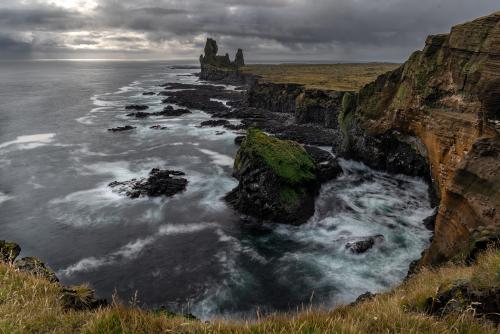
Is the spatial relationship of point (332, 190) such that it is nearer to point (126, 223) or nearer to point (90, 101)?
point (126, 223)

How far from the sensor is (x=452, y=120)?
2584cm

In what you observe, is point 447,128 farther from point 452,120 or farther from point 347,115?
point 347,115

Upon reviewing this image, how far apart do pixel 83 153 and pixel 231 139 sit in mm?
24260

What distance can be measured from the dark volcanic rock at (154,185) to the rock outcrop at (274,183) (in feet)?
21.4

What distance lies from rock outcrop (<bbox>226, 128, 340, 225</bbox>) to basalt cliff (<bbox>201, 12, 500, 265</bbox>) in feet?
34.9

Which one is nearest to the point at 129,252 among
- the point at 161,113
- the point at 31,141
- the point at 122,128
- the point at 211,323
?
A: the point at 211,323

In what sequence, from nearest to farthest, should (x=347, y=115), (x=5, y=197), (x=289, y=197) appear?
(x=289, y=197) < (x=5, y=197) < (x=347, y=115)

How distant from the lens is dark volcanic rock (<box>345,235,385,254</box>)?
26.7m

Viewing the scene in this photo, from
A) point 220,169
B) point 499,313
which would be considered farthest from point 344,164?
point 499,313

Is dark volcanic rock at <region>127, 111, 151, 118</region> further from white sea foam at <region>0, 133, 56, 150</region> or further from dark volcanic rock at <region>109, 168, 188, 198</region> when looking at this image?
dark volcanic rock at <region>109, 168, 188, 198</region>

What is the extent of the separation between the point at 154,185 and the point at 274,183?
47.1 ft

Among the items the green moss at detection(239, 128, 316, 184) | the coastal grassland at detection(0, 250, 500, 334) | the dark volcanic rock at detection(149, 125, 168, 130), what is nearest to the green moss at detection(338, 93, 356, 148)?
the green moss at detection(239, 128, 316, 184)

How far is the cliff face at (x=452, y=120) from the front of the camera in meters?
16.1

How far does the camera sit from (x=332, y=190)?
130 feet
